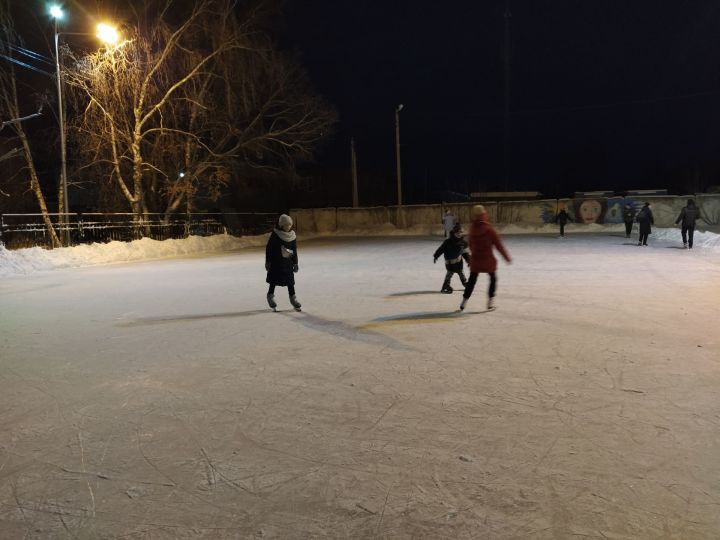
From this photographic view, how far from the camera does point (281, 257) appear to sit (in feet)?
28.0

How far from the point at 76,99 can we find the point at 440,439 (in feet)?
82.8

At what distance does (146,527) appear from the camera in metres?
2.78

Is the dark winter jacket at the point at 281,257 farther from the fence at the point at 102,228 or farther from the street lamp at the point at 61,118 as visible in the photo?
the street lamp at the point at 61,118

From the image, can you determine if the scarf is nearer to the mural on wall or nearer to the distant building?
the mural on wall

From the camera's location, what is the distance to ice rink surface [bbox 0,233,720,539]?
9.37 feet

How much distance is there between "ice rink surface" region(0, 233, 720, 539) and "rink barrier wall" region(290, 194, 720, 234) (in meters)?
28.3

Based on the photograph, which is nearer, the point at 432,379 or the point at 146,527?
the point at 146,527

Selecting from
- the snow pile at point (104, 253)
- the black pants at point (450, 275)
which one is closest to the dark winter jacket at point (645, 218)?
the black pants at point (450, 275)

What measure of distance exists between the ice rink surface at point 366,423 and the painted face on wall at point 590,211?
29499 mm

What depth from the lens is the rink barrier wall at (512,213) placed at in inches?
1313

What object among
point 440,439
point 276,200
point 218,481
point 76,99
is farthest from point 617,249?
point 276,200

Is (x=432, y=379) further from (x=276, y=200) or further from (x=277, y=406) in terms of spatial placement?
(x=276, y=200)

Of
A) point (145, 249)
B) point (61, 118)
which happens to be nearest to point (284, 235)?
point (61, 118)

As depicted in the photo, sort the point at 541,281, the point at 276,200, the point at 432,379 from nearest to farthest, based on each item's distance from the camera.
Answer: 1. the point at 432,379
2. the point at 541,281
3. the point at 276,200
